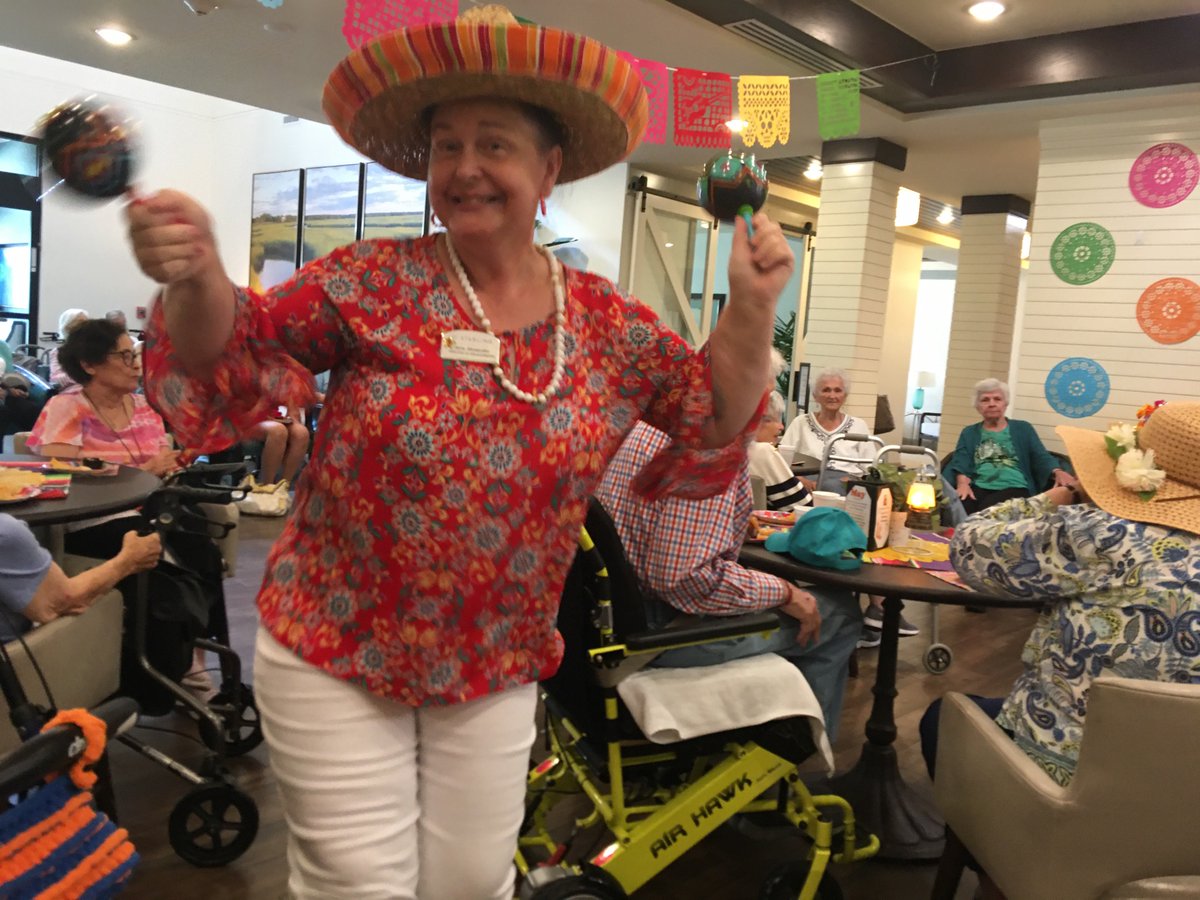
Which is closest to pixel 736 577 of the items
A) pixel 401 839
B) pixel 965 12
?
pixel 401 839

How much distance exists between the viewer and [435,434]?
3.27 feet

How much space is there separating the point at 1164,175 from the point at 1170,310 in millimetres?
Answer: 789

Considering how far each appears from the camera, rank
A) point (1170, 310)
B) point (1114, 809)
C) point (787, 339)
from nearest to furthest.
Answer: point (1114, 809) → point (1170, 310) → point (787, 339)

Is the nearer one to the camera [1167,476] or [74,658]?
[1167,476]

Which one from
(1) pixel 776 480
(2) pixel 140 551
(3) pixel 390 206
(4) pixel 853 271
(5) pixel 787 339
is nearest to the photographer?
(2) pixel 140 551

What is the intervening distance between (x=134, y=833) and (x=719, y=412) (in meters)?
2.05

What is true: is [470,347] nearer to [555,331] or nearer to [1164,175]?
[555,331]

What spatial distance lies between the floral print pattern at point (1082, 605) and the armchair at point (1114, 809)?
0.45 feet

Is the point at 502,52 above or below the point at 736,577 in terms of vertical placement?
above

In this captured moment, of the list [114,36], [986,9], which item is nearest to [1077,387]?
[986,9]

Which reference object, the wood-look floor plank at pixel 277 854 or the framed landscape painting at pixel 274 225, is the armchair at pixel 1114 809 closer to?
the wood-look floor plank at pixel 277 854

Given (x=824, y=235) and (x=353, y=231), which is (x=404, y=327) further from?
(x=353, y=231)

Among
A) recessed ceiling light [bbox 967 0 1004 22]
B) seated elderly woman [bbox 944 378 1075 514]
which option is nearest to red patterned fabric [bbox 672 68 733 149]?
recessed ceiling light [bbox 967 0 1004 22]

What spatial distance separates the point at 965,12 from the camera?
16.3 feet
